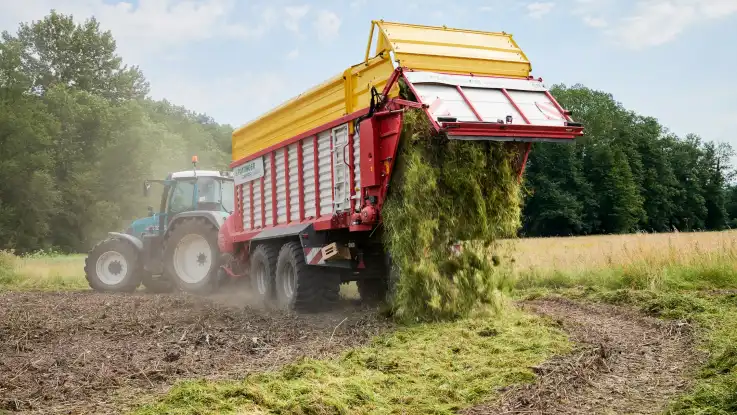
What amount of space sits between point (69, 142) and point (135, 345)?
1438 inches

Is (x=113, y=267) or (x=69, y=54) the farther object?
(x=69, y=54)

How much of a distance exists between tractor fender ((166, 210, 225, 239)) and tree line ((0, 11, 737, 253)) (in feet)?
58.5

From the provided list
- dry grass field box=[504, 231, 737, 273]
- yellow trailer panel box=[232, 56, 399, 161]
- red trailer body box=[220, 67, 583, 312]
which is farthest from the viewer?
dry grass field box=[504, 231, 737, 273]

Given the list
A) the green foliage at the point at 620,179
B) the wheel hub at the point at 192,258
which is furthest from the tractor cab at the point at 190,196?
the green foliage at the point at 620,179

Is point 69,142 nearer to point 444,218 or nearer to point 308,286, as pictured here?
point 308,286

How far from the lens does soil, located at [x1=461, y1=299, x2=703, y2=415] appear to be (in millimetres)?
4824

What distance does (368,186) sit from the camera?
8617 mm

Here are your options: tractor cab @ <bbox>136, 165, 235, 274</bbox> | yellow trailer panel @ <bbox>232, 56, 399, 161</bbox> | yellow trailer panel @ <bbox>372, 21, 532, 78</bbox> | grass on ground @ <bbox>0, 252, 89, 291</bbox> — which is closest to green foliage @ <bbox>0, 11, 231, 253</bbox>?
grass on ground @ <bbox>0, 252, 89, 291</bbox>

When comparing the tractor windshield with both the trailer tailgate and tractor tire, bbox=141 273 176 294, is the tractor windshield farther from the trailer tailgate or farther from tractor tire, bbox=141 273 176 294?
the trailer tailgate

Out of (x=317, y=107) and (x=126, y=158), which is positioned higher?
(x=126, y=158)

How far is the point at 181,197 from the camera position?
50.3 feet

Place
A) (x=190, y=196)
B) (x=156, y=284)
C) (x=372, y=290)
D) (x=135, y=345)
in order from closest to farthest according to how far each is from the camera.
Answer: (x=135, y=345) → (x=372, y=290) → (x=190, y=196) → (x=156, y=284)

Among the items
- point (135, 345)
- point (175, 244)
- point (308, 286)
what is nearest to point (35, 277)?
point (175, 244)

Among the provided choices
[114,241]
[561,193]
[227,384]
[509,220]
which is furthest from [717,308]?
[561,193]
